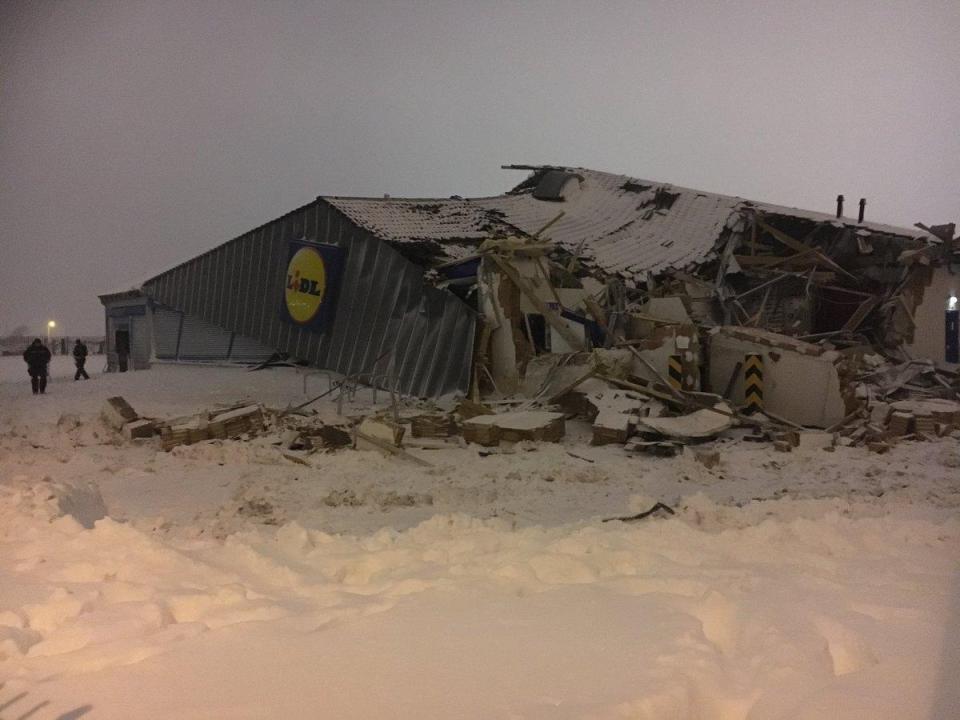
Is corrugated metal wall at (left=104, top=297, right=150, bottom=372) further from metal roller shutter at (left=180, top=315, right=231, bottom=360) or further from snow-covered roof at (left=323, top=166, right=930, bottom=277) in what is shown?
snow-covered roof at (left=323, top=166, right=930, bottom=277)

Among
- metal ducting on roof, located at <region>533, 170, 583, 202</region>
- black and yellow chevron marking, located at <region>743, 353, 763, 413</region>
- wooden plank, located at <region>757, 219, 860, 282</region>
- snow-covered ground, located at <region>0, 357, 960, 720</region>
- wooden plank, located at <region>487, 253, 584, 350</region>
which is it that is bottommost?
snow-covered ground, located at <region>0, 357, 960, 720</region>

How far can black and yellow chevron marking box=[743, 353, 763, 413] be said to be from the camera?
1127cm

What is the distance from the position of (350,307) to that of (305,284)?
65.8 inches

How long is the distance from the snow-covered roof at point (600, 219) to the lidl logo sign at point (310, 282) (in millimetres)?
1251

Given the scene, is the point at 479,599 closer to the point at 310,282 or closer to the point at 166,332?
the point at 310,282

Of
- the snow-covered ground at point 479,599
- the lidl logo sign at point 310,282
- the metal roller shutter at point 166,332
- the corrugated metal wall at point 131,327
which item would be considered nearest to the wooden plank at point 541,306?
the lidl logo sign at point 310,282

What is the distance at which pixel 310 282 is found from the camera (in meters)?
17.0

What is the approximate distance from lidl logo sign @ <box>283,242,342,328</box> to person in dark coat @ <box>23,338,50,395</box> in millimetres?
5581

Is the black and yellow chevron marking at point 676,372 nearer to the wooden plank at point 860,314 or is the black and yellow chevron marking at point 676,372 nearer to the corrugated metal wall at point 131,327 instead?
the wooden plank at point 860,314

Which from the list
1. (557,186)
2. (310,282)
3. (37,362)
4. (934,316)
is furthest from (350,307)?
(934,316)

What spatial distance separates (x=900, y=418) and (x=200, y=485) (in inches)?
384

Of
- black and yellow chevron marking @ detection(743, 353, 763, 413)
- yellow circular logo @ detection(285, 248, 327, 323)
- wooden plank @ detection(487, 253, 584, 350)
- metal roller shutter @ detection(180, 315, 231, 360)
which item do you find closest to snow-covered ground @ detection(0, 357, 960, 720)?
black and yellow chevron marking @ detection(743, 353, 763, 413)

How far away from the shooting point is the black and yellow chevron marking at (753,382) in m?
11.3

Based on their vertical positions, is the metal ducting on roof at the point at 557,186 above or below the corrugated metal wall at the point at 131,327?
above
